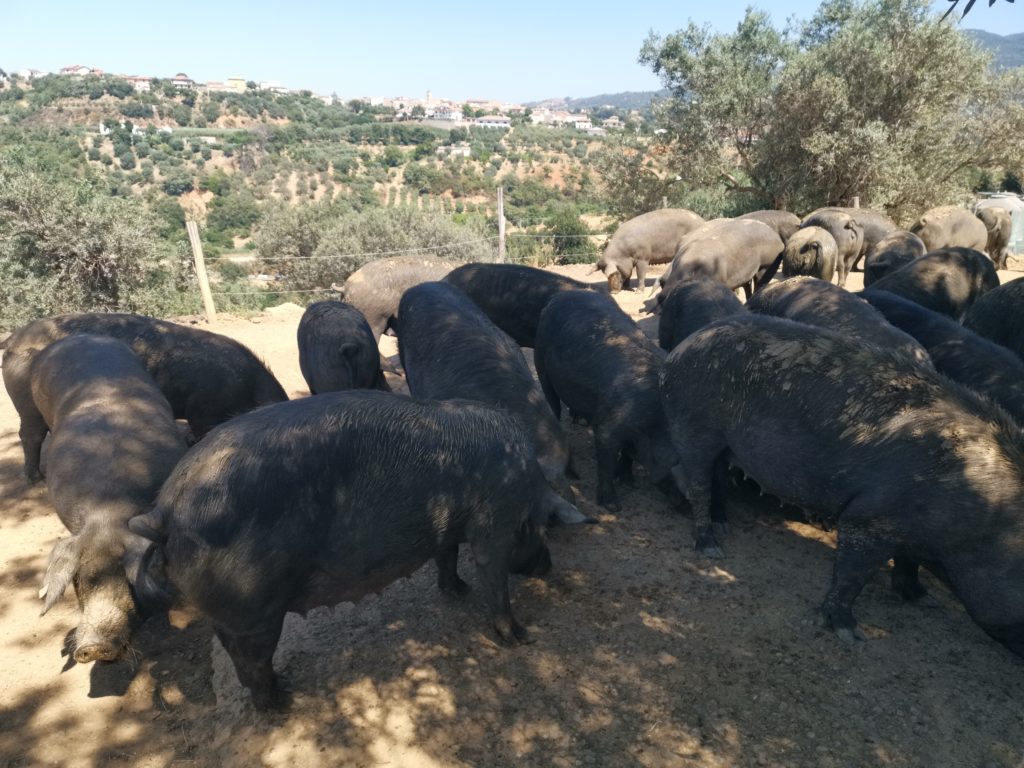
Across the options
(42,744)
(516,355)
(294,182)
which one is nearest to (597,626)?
(516,355)

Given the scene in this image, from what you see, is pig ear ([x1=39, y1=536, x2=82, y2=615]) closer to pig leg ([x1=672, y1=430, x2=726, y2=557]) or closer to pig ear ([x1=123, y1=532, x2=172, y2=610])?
pig ear ([x1=123, y1=532, x2=172, y2=610])

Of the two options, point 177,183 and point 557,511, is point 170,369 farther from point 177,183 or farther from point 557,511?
point 177,183

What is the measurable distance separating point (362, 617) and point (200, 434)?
10.0 ft

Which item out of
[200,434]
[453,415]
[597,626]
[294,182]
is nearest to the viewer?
[453,415]

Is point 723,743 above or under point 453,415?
under

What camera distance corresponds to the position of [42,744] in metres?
3.38

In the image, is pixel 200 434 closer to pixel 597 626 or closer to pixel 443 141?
pixel 597 626

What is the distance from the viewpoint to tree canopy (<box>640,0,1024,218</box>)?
16.7 m

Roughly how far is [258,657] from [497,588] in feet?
4.39

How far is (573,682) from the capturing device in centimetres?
363

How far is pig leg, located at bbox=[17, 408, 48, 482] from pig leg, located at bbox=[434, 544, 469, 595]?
169 inches

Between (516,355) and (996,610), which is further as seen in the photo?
(516,355)

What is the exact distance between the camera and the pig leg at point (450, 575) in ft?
14.1

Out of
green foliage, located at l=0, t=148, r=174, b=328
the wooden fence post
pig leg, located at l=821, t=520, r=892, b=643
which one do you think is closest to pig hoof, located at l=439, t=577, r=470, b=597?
pig leg, located at l=821, t=520, r=892, b=643
